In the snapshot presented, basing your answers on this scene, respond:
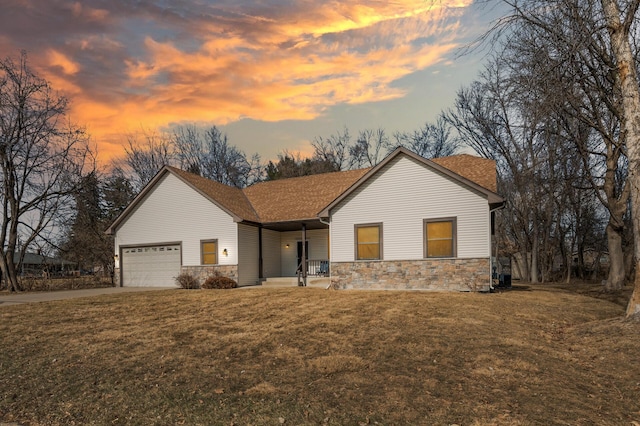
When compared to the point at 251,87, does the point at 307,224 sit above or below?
below

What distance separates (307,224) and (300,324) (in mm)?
11893

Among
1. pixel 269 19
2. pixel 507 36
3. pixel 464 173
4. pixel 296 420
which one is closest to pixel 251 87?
pixel 269 19

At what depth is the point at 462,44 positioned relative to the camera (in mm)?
9156

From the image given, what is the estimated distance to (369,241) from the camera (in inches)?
670

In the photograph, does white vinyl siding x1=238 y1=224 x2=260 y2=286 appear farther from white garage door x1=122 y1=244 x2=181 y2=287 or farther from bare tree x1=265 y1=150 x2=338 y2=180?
bare tree x1=265 y1=150 x2=338 y2=180

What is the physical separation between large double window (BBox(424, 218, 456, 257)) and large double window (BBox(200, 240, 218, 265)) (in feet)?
35.0

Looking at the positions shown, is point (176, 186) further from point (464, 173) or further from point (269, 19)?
point (464, 173)

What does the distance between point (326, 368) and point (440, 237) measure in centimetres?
1123

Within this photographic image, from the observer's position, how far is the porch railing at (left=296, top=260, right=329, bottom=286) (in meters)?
19.3

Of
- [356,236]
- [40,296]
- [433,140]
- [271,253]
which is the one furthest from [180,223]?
[433,140]

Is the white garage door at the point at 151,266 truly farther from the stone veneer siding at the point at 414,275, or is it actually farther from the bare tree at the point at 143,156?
the bare tree at the point at 143,156

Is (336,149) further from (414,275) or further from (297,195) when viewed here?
(414,275)

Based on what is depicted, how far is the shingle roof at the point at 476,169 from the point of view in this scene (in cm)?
1722

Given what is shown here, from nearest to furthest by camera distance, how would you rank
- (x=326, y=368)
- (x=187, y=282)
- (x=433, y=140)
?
(x=326, y=368)
(x=187, y=282)
(x=433, y=140)
